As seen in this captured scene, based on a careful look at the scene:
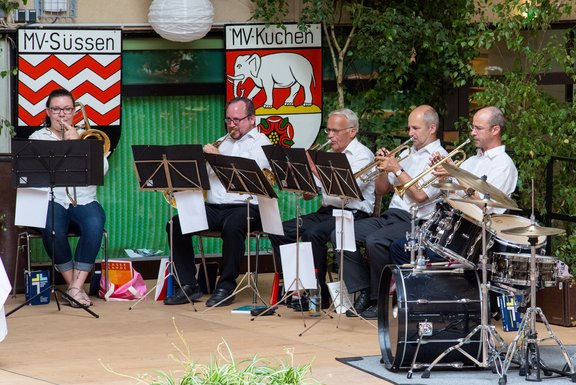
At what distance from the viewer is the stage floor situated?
707 centimetres

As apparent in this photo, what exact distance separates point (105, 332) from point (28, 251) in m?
1.64

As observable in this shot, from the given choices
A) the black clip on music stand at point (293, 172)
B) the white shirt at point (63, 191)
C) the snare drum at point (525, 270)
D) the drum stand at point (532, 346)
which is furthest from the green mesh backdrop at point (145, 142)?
the drum stand at point (532, 346)

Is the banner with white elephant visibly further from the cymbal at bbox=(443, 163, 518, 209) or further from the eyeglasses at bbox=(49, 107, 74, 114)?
the cymbal at bbox=(443, 163, 518, 209)

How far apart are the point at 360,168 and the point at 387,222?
0.44 meters

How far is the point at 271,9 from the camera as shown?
10.6 m

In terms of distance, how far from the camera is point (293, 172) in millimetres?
8602

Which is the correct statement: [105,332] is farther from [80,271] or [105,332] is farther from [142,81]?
[142,81]

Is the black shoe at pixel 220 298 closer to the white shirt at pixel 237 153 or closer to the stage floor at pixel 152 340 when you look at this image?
the stage floor at pixel 152 340

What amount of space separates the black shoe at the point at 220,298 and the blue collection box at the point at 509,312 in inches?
88.8

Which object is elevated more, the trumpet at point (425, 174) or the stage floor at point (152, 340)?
the trumpet at point (425, 174)

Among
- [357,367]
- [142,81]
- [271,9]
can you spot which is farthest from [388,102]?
[357,367]

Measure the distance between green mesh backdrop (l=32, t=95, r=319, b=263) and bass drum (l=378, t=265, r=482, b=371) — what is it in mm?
4158

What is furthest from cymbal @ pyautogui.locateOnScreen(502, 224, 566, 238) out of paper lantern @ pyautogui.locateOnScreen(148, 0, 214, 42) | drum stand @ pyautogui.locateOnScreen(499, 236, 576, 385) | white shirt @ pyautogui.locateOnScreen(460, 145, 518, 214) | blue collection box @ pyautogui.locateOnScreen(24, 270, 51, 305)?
paper lantern @ pyautogui.locateOnScreen(148, 0, 214, 42)

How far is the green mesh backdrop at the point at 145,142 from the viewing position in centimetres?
1070
